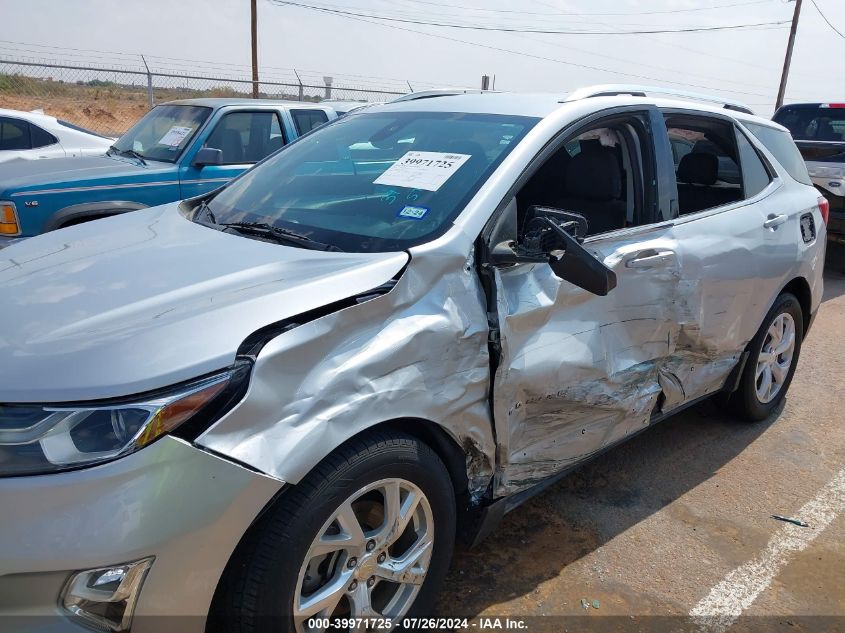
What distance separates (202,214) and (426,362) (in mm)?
1456

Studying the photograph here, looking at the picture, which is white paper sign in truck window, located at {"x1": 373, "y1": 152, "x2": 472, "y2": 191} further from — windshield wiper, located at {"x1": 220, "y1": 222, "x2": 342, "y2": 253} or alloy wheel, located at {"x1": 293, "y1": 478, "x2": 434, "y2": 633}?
alloy wheel, located at {"x1": 293, "y1": 478, "x2": 434, "y2": 633}

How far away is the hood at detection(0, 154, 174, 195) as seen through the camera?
562cm

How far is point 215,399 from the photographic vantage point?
5.94 feet

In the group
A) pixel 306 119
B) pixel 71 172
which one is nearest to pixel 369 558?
pixel 71 172

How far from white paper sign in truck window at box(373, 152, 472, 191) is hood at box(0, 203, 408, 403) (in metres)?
0.50

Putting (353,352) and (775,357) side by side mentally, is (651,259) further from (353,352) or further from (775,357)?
(775,357)

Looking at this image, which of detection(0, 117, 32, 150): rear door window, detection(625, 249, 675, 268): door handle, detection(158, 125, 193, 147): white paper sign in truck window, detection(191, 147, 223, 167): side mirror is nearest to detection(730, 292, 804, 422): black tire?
detection(625, 249, 675, 268): door handle

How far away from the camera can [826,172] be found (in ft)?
29.7

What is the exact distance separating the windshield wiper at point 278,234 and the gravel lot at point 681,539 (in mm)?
1408

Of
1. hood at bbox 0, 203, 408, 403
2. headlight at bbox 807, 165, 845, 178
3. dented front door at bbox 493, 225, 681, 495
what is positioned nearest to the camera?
hood at bbox 0, 203, 408, 403

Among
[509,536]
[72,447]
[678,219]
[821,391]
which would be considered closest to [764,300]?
[678,219]

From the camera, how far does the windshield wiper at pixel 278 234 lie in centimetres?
253

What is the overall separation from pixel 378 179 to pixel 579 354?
1.07 meters

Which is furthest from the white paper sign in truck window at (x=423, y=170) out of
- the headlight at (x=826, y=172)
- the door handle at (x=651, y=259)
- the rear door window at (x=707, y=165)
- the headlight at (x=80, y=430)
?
the headlight at (x=826, y=172)
